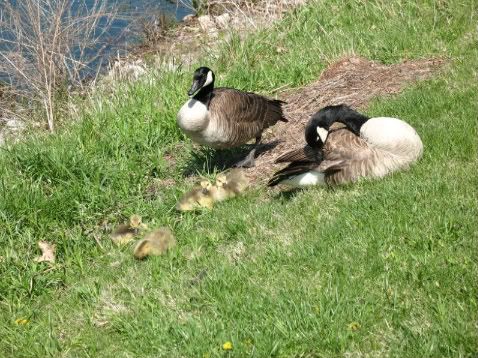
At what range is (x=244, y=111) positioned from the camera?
311 inches

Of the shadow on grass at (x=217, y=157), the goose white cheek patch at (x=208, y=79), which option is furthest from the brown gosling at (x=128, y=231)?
the goose white cheek patch at (x=208, y=79)

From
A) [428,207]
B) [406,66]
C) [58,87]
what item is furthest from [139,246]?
[58,87]

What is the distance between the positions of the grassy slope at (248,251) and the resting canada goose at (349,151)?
0.19m

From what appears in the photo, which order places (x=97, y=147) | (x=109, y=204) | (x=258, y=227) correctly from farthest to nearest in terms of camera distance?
1. (x=97, y=147)
2. (x=109, y=204)
3. (x=258, y=227)

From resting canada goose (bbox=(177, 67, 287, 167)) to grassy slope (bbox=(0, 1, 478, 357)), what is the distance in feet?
1.90

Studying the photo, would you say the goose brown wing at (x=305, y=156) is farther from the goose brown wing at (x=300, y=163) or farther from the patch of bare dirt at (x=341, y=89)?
the patch of bare dirt at (x=341, y=89)

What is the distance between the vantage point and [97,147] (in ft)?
27.2

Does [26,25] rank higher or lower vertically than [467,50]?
lower

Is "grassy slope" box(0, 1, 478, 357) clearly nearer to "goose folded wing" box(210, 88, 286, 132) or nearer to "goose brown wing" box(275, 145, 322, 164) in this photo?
"goose brown wing" box(275, 145, 322, 164)

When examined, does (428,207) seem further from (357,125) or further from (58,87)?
(58,87)

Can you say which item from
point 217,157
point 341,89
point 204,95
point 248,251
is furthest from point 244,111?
point 248,251

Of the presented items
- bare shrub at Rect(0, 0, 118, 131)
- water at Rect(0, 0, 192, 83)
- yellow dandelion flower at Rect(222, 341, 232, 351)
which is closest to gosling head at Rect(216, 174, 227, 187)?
yellow dandelion flower at Rect(222, 341, 232, 351)

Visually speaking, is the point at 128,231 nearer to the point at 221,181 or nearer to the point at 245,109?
the point at 221,181

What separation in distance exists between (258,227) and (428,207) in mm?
1383
